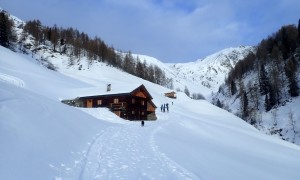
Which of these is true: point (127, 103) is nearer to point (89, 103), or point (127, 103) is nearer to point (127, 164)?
point (89, 103)

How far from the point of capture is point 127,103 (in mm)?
54719

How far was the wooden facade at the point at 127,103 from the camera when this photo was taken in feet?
179

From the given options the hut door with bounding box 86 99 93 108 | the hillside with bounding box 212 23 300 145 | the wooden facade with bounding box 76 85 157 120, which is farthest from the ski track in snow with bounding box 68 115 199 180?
the hillside with bounding box 212 23 300 145

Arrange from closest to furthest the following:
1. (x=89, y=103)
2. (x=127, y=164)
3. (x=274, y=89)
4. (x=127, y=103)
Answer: (x=127, y=164) < (x=127, y=103) < (x=89, y=103) < (x=274, y=89)

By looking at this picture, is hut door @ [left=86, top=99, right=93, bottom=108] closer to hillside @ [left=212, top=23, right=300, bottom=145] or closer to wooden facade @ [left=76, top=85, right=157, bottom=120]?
wooden facade @ [left=76, top=85, right=157, bottom=120]

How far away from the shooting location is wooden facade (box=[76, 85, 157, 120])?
54656 millimetres

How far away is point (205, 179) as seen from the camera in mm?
11336

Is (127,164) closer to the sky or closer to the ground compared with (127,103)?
closer to the ground

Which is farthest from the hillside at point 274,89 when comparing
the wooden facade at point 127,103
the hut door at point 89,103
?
the hut door at point 89,103

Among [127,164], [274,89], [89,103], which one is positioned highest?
[274,89]

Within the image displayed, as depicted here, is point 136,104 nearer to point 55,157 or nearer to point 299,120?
point 55,157

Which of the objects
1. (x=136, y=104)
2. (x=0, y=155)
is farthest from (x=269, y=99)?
(x=0, y=155)

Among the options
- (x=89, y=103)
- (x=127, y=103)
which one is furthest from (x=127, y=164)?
(x=89, y=103)

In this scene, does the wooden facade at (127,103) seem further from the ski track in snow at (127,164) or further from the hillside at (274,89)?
the hillside at (274,89)
